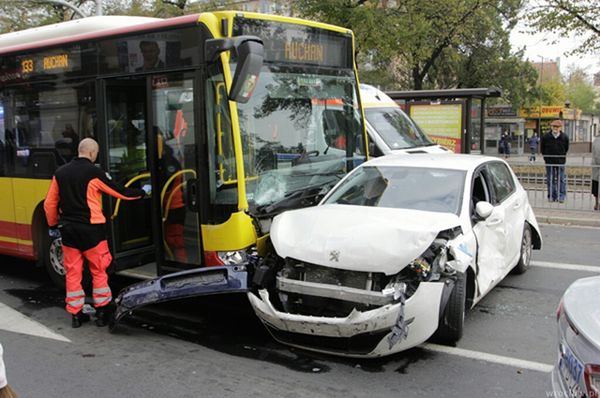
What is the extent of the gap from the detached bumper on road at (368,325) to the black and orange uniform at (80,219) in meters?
1.95

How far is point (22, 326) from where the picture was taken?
19.2ft

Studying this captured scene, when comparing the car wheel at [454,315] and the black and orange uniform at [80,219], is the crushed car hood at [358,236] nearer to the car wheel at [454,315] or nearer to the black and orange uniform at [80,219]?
the car wheel at [454,315]

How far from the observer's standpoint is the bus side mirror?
4965mm

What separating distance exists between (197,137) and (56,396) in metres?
2.55

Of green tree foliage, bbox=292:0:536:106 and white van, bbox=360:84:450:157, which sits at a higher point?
green tree foliage, bbox=292:0:536:106

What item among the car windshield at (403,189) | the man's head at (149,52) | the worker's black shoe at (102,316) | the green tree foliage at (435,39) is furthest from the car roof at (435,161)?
the green tree foliage at (435,39)

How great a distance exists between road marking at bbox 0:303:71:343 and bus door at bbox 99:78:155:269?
3.65 feet

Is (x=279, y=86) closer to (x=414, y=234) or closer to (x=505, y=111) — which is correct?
(x=414, y=234)

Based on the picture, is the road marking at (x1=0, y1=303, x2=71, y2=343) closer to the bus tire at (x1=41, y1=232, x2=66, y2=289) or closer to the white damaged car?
the bus tire at (x1=41, y1=232, x2=66, y2=289)

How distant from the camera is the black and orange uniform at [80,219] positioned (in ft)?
18.6

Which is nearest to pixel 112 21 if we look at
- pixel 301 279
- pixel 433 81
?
pixel 301 279

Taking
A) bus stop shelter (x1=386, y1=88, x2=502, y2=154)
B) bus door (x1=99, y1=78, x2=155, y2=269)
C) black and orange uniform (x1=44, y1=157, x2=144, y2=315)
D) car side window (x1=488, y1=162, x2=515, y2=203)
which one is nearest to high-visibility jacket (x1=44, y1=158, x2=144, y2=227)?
black and orange uniform (x1=44, y1=157, x2=144, y2=315)

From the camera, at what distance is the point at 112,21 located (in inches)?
272

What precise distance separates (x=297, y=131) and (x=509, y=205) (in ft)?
8.77
